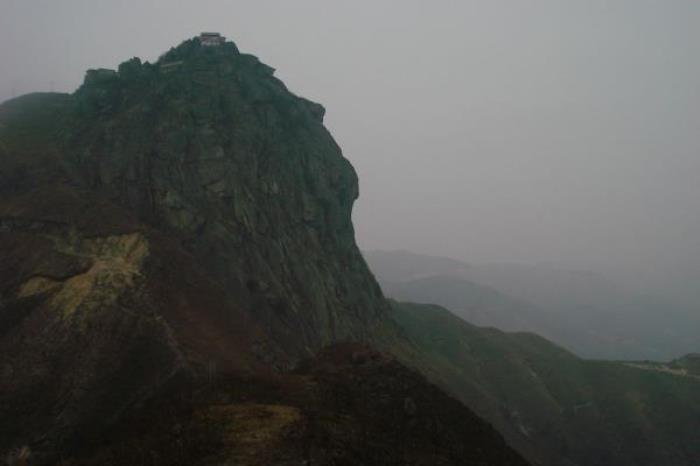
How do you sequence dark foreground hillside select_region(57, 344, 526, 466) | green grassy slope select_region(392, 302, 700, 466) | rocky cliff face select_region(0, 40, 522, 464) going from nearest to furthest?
dark foreground hillside select_region(57, 344, 526, 466), rocky cliff face select_region(0, 40, 522, 464), green grassy slope select_region(392, 302, 700, 466)

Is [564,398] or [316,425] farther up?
[316,425]

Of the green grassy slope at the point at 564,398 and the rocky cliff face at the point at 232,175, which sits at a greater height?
the rocky cliff face at the point at 232,175

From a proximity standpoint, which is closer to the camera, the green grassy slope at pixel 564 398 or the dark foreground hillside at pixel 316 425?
the dark foreground hillside at pixel 316 425

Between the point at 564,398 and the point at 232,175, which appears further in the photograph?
the point at 564,398

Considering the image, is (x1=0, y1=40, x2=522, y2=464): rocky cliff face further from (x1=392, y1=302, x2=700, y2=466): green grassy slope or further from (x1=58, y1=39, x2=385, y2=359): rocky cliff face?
(x1=392, y1=302, x2=700, y2=466): green grassy slope

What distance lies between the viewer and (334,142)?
16262cm

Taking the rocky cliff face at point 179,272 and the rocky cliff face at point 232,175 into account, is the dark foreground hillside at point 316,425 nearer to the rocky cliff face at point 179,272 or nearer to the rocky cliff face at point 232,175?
the rocky cliff face at point 179,272

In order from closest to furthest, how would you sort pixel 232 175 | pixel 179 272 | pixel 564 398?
pixel 179 272, pixel 232 175, pixel 564 398

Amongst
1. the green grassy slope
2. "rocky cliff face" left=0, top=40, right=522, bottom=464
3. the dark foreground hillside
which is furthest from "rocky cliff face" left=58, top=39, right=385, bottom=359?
the green grassy slope

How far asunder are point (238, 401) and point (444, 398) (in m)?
20.4

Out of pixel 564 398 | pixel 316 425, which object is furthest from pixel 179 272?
pixel 564 398

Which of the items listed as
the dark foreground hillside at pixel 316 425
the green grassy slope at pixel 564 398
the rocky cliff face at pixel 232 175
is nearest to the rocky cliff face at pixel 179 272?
the dark foreground hillside at pixel 316 425

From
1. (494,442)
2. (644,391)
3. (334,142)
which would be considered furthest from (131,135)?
(644,391)

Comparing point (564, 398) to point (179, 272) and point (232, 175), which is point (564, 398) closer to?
point (232, 175)
